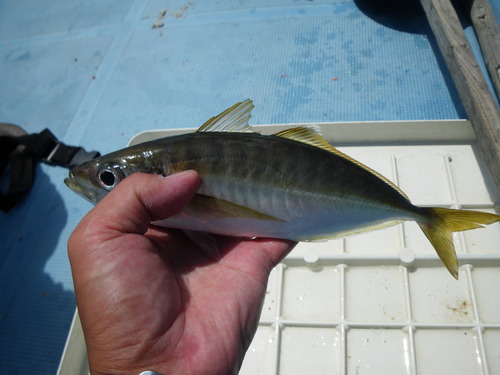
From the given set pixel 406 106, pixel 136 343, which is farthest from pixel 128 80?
pixel 136 343

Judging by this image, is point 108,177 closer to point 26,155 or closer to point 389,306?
point 389,306

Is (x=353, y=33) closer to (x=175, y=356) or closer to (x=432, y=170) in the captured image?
(x=432, y=170)

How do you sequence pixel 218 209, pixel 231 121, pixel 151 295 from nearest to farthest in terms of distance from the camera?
pixel 151 295, pixel 218 209, pixel 231 121

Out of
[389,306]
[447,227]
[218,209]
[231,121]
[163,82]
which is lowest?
[389,306]

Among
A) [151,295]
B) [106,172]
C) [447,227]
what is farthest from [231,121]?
[447,227]

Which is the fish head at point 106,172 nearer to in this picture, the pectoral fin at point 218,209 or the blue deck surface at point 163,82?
the pectoral fin at point 218,209

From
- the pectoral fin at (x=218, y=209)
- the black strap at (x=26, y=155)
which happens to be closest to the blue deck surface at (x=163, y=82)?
the black strap at (x=26, y=155)

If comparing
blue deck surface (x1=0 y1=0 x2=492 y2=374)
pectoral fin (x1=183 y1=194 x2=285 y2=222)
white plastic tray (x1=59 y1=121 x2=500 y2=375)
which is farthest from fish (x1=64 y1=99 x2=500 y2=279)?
blue deck surface (x1=0 y1=0 x2=492 y2=374)
